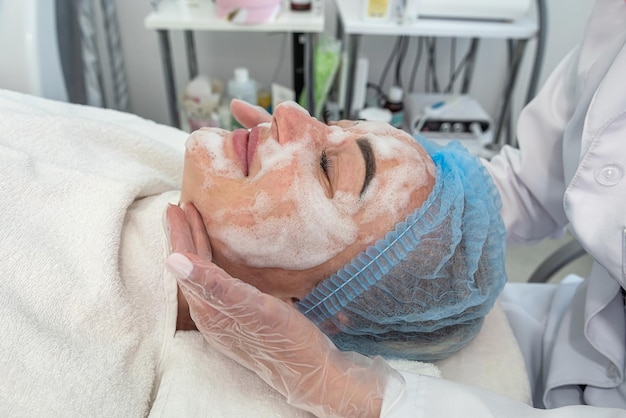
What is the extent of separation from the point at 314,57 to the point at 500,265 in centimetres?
117

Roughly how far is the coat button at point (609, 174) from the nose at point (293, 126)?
1.52 feet

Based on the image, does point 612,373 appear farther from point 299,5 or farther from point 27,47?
point 299,5

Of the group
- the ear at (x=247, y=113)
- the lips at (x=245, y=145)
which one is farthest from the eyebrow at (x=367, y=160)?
the ear at (x=247, y=113)

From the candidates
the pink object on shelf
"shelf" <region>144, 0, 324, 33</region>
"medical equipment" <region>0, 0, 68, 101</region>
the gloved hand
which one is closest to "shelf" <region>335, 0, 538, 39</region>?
"shelf" <region>144, 0, 324, 33</region>

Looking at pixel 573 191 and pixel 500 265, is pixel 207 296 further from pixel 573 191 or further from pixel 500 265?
pixel 573 191

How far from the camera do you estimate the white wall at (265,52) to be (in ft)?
7.14

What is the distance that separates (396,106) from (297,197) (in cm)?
142

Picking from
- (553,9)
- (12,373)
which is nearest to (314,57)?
(553,9)

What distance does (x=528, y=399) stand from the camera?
826mm

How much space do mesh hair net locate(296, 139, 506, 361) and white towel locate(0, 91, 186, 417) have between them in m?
0.27

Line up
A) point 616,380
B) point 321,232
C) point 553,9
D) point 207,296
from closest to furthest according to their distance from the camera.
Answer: point 207,296
point 321,232
point 616,380
point 553,9

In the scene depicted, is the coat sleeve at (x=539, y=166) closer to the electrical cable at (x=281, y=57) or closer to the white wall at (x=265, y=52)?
the white wall at (x=265, y=52)

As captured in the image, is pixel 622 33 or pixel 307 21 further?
pixel 307 21

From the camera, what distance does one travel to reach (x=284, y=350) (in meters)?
0.65
